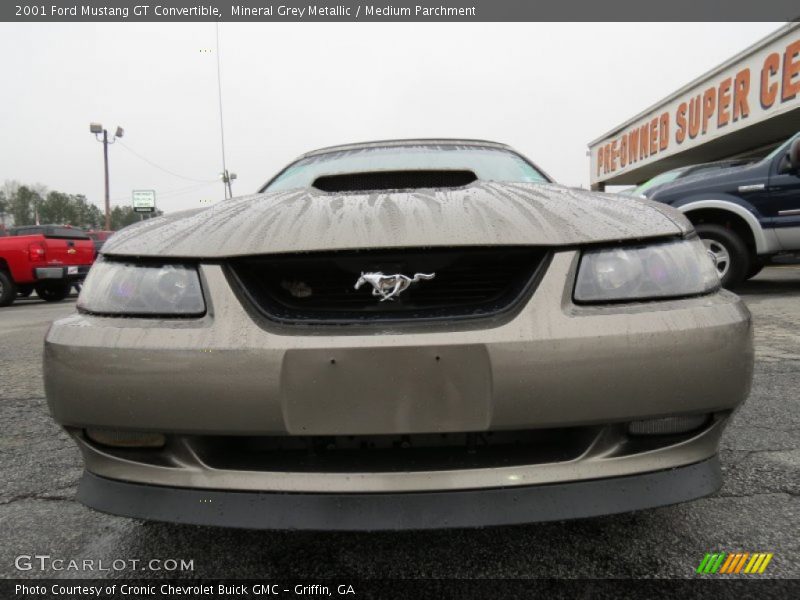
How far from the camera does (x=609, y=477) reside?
3.48 feet

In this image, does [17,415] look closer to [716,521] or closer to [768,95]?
[716,521]

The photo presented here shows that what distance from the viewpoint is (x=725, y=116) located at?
11.1 m

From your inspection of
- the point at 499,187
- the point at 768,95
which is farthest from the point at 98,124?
the point at 499,187

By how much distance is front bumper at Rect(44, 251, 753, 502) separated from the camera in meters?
1.04

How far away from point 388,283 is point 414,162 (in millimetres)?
1283

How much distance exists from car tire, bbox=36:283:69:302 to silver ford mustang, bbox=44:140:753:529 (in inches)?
416

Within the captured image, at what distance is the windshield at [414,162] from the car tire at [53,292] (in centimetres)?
962

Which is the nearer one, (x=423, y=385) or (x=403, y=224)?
(x=423, y=385)

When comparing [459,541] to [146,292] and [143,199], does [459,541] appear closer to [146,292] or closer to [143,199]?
[146,292]

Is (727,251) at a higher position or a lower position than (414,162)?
lower

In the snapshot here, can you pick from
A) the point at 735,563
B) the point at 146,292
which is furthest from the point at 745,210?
the point at 146,292

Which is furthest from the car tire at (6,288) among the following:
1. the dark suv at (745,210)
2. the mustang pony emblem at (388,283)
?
the dark suv at (745,210)

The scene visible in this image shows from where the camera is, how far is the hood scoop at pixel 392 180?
178 cm

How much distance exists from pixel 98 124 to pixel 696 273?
1160 inches
